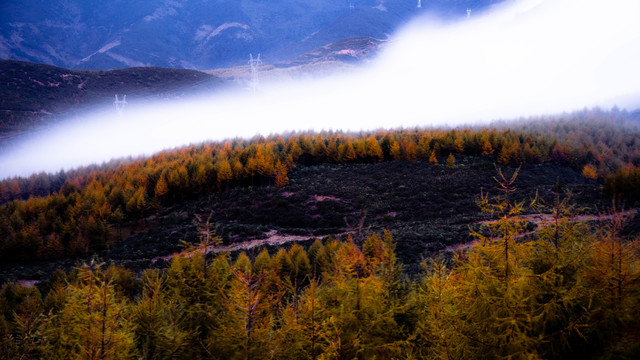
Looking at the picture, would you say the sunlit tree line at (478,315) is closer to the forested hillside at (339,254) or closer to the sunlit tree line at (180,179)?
the forested hillside at (339,254)

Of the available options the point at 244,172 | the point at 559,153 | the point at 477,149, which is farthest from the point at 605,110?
the point at 244,172

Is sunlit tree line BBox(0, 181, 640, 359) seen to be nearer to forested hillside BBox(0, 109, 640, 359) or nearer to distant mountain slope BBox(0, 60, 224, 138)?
forested hillside BBox(0, 109, 640, 359)

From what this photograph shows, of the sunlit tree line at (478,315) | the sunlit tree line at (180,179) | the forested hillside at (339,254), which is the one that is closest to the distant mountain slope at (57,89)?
the sunlit tree line at (180,179)

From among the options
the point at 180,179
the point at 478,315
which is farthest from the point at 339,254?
the point at 180,179

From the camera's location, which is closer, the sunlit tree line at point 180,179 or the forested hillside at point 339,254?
the forested hillside at point 339,254

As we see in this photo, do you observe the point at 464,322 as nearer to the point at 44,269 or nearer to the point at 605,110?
the point at 44,269

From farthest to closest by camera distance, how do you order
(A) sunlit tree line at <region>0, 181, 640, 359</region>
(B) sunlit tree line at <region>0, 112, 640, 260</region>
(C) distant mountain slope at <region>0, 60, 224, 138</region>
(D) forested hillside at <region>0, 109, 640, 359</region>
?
(C) distant mountain slope at <region>0, 60, 224, 138</region> < (B) sunlit tree line at <region>0, 112, 640, 260</region> < (D) forested hillside at <region>0, 109, 640, 359</region> < (A) sunlit tree line at <region>0, 181, 640, 359</region>

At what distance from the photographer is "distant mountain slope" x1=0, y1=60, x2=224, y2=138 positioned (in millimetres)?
101250

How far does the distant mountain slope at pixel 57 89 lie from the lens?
10125cm

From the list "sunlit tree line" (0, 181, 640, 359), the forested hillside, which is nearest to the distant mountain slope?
the forested hillside

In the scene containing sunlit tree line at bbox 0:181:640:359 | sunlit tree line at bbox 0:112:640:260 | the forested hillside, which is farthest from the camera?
sunlit tree line at bbox 0:112:640:260

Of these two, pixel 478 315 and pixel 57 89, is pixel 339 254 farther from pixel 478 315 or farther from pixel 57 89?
pixel 57 89

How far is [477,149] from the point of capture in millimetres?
74062

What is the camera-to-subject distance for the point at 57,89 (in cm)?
11219
